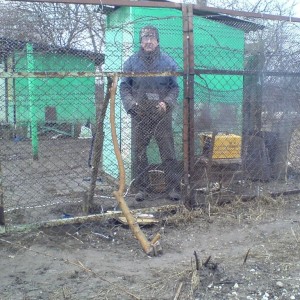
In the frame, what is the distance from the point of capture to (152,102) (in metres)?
5.06

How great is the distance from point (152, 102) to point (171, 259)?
1951mm

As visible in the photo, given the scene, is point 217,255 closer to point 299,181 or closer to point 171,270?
point 171,270

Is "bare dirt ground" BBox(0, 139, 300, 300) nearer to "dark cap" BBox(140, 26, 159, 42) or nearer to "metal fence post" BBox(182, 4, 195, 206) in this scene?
"metal fence post" BBox(182, 4, 195, 206)

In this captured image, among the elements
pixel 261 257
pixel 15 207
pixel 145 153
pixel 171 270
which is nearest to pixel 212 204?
pixel 145 153

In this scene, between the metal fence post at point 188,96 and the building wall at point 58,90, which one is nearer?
the metal fence post at point 188,96

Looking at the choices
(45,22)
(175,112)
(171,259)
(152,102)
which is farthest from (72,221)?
(45,22)

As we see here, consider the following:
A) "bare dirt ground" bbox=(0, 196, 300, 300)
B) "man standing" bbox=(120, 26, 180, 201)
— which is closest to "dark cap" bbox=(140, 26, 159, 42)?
"man standing" bbox=(120, 26, 180, 201)

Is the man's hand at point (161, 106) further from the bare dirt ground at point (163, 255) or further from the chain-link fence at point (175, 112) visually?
the bare dirt ground at point (163, 255)

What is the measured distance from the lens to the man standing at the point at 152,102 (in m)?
5.07

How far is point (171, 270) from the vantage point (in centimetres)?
354

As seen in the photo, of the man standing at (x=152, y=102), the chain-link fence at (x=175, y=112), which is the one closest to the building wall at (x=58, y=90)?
the chain-link fence at (x=175, y=112)

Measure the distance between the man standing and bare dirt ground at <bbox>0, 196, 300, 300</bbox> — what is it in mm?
721

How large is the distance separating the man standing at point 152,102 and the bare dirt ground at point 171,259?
721mm

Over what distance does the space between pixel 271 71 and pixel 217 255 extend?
2.62m
